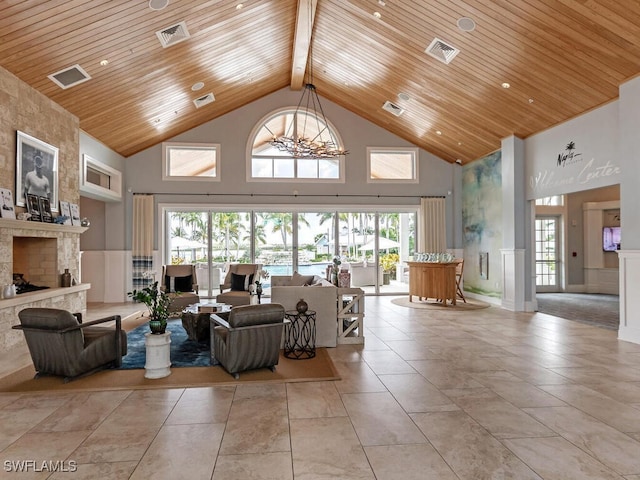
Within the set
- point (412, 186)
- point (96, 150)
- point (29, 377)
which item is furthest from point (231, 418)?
point (412, 186)

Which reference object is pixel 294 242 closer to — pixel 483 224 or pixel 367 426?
pixel 483 224

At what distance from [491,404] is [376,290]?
729 centimetres

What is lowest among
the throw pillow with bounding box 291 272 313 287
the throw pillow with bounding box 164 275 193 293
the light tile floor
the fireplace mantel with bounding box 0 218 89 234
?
the light tile floor

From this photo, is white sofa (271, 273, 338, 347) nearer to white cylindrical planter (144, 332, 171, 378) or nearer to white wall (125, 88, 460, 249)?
white cylindrical planter (144, 332, 171, 378)

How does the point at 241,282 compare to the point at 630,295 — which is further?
the point at 241,282

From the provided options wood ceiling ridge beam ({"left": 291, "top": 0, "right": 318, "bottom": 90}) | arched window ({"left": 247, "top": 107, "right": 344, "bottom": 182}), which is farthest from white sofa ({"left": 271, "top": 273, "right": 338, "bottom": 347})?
arched window ({"left": 247, "top": 107, "right": 344, "bottom": 182})

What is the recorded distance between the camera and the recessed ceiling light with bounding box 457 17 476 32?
5590mm

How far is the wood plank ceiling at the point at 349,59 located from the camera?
499 centimetres

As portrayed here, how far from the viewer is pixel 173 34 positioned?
607 centimetres

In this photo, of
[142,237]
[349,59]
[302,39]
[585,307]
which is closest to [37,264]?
[142,237]

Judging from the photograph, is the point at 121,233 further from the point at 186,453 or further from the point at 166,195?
the point at 186,453

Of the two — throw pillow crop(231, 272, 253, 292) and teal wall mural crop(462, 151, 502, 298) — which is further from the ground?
teal wall mural crop(462, 151, 502, 298)

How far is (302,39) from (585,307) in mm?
7787

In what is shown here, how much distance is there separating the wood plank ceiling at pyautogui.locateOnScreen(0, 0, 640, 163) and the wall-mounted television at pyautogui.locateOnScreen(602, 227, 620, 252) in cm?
485
